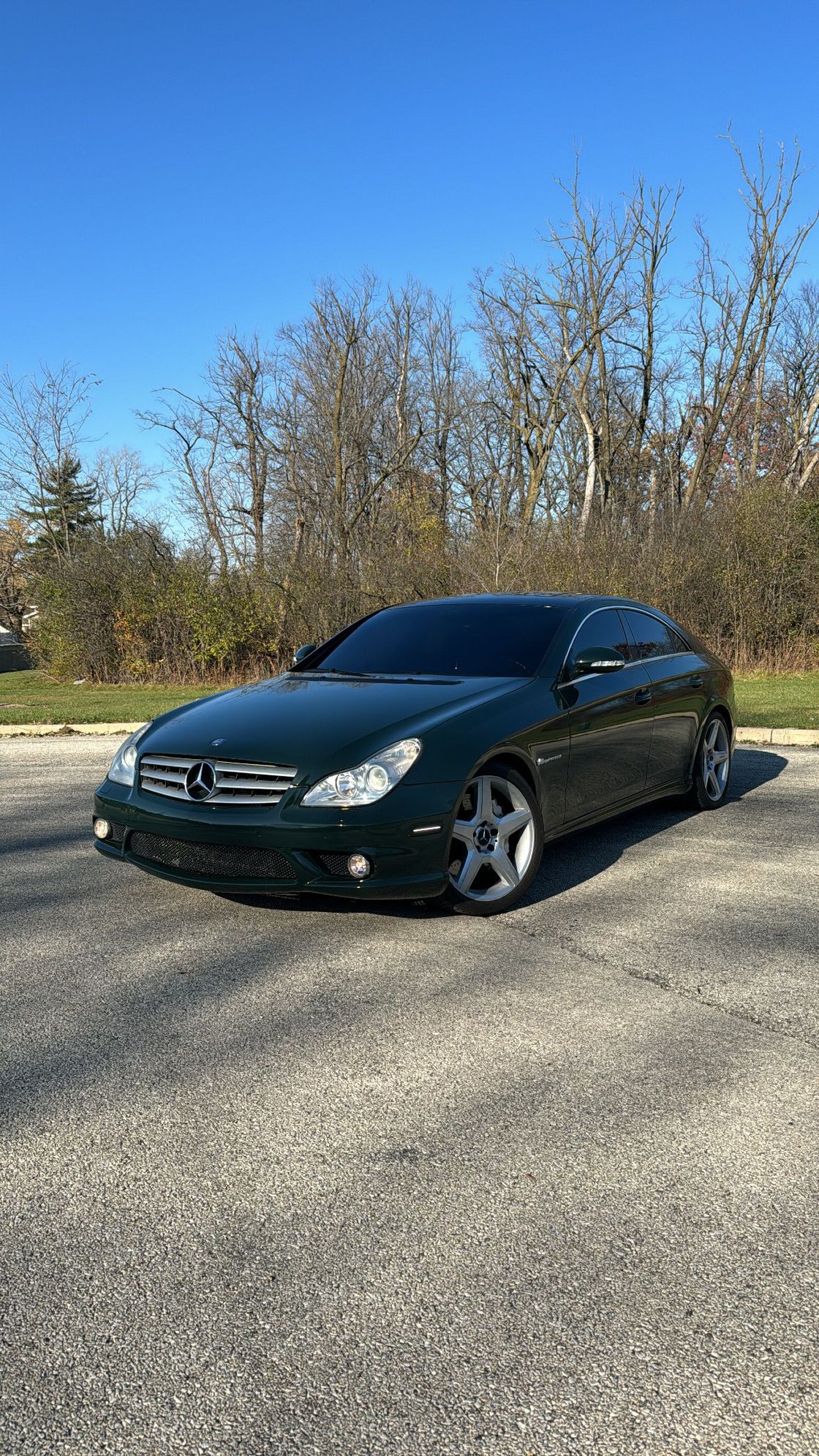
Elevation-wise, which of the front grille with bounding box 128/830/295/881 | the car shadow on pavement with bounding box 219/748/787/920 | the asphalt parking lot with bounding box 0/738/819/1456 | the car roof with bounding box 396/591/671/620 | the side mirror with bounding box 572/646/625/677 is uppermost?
the car roof with bounding box 396/591/671/620

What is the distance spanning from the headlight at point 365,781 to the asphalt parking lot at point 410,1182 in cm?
64

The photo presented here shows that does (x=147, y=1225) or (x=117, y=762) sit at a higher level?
(x=117, y=762)

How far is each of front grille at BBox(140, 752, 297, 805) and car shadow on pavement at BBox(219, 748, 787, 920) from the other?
0.48m

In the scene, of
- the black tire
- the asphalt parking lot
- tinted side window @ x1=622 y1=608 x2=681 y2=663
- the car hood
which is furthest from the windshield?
the black tire

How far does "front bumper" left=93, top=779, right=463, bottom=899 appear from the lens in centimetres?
481

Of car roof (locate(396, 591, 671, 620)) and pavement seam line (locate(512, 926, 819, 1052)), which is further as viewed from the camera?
car roof (locate(396, 591, 671, 620))

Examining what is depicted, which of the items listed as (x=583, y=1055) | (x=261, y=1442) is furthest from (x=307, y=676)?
(x=261, y=1442)

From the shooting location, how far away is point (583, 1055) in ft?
12.1

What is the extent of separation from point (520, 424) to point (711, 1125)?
3675 centimetres

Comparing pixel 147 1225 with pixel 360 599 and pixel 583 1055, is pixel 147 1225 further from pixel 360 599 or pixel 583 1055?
pixel 360 599

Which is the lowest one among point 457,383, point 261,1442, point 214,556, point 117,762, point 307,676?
point 261,1442

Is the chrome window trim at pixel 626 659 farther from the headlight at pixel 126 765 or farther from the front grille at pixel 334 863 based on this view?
the headlight at pixel 126 765

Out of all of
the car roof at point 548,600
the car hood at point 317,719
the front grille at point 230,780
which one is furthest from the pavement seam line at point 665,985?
the car roof at point 548,600

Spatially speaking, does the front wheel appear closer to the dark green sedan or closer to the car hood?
the dark green sedan
